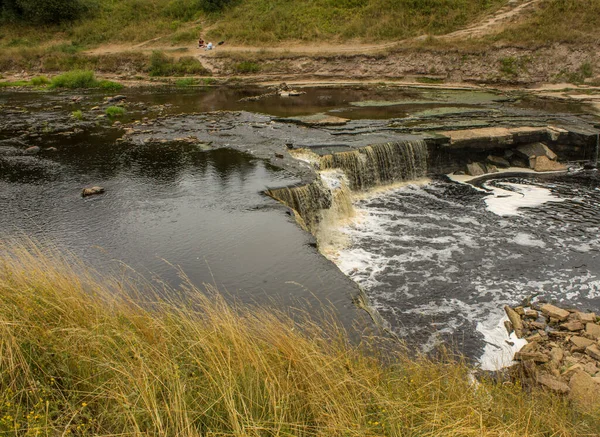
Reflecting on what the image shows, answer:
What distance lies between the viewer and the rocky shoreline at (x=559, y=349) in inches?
225

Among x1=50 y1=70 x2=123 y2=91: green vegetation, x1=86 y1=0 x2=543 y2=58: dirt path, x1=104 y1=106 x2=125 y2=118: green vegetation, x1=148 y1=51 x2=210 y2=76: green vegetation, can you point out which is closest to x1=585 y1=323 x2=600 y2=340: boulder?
x1=104 y1=106 x2=125 y2=118: green vegetation

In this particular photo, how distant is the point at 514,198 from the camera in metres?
13.8

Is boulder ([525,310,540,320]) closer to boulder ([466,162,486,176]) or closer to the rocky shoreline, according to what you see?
the rocky shoreline

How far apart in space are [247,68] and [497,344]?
2725 centimetres

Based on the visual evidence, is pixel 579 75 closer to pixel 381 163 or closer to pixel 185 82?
pixel 381 163

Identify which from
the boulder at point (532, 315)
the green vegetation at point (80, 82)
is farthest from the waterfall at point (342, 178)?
the green vegetation at point (80, 82)

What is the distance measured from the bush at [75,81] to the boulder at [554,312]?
2808cm

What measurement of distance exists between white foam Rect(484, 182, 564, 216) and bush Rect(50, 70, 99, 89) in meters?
24.1

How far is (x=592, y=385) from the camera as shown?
566 centimetres

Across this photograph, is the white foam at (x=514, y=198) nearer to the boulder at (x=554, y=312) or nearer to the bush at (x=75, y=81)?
the boulder at (x=554, y=312)

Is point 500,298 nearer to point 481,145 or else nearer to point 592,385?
point 592,385

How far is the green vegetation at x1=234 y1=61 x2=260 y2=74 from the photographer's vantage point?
3108 centimetres

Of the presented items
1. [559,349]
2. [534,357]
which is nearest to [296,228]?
[534,357]

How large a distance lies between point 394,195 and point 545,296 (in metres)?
6.04
